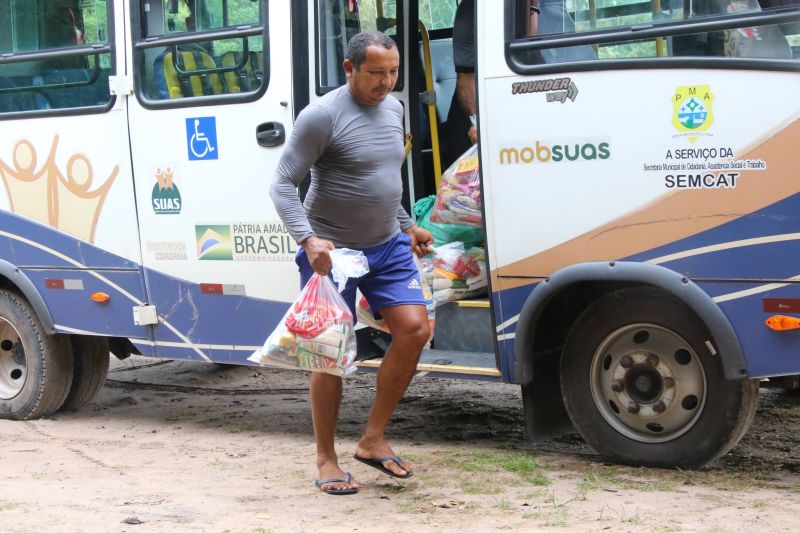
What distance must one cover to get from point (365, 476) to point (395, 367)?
0.65 meters

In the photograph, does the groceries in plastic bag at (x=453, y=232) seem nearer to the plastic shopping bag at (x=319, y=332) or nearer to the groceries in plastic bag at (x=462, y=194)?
the groceries in plastic bag at (x=462, y=194)

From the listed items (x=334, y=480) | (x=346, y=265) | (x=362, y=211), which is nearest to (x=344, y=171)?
(x=362, y=211)

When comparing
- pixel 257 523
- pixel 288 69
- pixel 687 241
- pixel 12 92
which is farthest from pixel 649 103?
pixel 12 92

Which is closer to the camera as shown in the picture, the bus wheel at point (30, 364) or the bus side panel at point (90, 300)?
the bus side panel at point (90, 300)

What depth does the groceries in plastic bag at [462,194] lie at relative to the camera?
19.7 feet

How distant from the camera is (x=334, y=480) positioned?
525cm

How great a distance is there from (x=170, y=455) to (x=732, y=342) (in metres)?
2.85

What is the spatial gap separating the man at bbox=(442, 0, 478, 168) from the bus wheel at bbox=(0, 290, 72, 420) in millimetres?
2493

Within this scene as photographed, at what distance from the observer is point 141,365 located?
9289 mm

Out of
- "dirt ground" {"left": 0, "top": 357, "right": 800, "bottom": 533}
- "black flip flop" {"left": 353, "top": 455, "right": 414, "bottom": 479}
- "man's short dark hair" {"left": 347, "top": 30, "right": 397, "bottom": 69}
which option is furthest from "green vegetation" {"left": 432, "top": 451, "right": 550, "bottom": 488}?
"man's short dark hair" {"left": 347, "top": 30, "right": 397, "bottom": 69}

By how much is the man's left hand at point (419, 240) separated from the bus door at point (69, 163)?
192 centimetres

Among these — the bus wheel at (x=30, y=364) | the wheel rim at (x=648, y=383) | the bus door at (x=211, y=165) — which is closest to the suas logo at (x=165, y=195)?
the bus door at (x=211, y=165)

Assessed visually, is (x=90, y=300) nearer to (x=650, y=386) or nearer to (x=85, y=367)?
Result: (x=85, y=367)

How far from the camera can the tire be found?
294 inches
